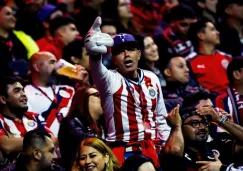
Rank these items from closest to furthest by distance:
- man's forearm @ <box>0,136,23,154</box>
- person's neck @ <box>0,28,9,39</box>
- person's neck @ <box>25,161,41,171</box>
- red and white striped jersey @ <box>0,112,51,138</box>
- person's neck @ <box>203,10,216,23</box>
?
person's neck @ <box>25,161,41,171</box> → man's forearm @ <box>0,136,23,154</box> → red and white striped jersey @ <box>0,112,51,138</box> → person's neck @ <box>0,28,9,39</box> → person's neck @ <box>203,10,216,23</box>

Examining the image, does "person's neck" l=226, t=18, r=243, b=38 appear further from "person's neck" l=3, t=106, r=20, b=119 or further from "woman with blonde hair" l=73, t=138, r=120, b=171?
"woman with blonde hair" l=73, t=138, r=120, b=171

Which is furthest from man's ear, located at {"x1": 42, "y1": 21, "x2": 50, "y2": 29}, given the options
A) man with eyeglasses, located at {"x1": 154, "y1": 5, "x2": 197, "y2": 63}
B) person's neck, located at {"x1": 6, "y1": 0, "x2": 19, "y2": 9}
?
man with eyeglasses, located at {"x1": 154, "y1": 5, "x2": 197, "y2": 63}

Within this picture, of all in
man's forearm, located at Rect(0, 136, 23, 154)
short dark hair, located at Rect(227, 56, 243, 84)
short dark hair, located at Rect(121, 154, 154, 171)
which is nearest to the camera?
short dark hair, located at Rect(121, 154, 154, 171)

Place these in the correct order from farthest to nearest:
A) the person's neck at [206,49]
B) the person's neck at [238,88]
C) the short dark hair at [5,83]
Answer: the person's neck at [206,49] → the person's neck at [238,88] → the short dark hair at [5,83]

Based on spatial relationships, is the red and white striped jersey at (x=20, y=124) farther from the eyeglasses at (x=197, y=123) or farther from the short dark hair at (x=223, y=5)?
the short dark hair at (x=223, y=5)

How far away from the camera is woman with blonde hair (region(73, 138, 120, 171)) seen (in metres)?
7.43

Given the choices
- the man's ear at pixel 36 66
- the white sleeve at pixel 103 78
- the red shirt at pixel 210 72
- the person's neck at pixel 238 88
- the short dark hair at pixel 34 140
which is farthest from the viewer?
the red shirt at pixel 210 72

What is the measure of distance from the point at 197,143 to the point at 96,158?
4.02 feet

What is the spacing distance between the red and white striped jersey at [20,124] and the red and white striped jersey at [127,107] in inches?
45.4

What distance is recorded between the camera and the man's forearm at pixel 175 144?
7.82m

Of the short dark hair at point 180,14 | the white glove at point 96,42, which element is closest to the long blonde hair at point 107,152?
the white glove at point 96,42

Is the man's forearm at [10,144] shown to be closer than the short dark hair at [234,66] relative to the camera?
Yes

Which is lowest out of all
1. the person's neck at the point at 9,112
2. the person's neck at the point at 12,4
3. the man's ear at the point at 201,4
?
the person's neck at the point at 9,112

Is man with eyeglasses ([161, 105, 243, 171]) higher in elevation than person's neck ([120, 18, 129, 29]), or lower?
lower
